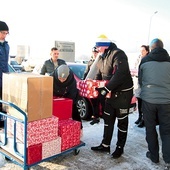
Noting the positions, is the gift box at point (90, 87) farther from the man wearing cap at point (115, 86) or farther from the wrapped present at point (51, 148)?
the wrapped present at point (51, 148)


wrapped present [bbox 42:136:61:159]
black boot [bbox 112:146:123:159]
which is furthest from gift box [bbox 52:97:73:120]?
black boot [bbox 112:146:123:159]

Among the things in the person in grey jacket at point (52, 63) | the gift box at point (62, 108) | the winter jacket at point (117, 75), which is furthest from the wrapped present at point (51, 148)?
the person in grey jacket at point (52, 63)

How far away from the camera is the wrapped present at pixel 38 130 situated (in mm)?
2816

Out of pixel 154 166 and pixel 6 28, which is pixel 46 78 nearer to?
pixel 6 28

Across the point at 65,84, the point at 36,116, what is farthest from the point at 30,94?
the point at 65,84

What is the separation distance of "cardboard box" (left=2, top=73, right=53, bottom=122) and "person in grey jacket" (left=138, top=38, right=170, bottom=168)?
139cm

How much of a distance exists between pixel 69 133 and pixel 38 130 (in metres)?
0.58

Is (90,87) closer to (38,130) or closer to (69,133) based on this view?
(69,133)

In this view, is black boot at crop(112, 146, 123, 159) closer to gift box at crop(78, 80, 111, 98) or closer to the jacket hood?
gift box at crop(78, 80, 111, 98)

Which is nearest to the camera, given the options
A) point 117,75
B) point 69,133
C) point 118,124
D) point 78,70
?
point 69,133

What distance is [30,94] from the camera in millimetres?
2799

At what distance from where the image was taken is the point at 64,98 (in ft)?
11.9

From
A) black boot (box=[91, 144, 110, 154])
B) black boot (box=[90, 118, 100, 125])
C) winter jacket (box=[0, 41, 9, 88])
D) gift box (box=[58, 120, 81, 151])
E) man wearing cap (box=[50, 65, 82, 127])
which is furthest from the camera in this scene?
black boot (box=[90, 118, 100, 125])

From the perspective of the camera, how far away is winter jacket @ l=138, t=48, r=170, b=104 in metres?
3.33
